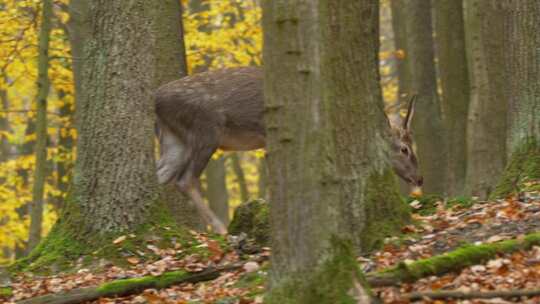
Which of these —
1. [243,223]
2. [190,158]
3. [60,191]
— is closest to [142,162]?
[243,223]

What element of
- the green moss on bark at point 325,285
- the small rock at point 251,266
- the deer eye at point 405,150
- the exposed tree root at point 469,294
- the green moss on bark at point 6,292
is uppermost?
the deer eye at point 405,150

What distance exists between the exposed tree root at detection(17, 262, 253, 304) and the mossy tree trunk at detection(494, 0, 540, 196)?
309 cm

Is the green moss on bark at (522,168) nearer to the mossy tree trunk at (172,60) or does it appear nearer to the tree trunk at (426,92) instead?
the mossy tree trunk at (172,60)

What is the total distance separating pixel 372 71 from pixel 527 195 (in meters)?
1.94

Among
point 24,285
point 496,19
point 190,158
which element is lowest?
point 24,285

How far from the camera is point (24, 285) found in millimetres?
8727

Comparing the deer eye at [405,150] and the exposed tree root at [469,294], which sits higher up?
the deer eye at [405,150]

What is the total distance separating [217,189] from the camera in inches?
800

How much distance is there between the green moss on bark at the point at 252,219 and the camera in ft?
30.5

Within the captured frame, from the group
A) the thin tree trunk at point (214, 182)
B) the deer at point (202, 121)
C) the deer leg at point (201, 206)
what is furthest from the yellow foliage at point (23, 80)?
the deer leg at point (201, 206)

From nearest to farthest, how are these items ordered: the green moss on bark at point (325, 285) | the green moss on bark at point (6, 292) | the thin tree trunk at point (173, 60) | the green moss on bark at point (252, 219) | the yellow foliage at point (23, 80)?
1. the green moss on bark at point (325, 285)
2. the green moss on bark at point (6, 292)
3. the green moss on bark at point (252, 219)
4. the thin tree trunk at point (173, 60)
5. the yellow foliage at point (23, 80)

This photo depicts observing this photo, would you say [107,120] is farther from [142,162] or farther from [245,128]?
[245,128]

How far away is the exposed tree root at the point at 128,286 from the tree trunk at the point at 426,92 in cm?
764

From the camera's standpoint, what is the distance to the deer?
1173 centimetres
